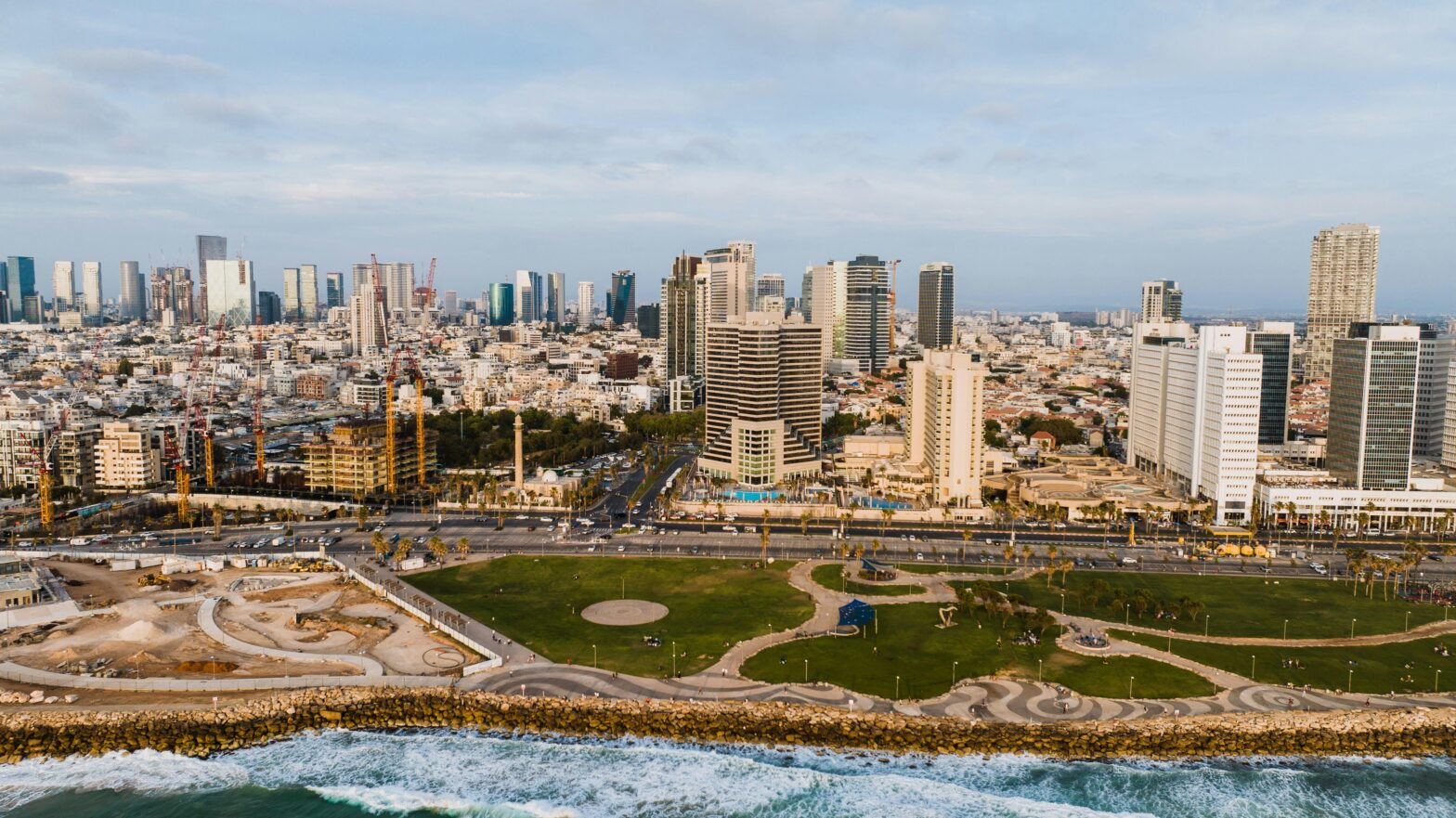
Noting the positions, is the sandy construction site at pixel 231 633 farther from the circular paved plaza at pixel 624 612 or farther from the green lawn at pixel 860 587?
the green lawn at pixel 860 587

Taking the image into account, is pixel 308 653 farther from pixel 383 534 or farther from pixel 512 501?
pixel 512 501

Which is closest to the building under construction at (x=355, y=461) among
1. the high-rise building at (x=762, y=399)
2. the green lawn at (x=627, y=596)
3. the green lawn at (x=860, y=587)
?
the green lawn at (x=627, y=596)

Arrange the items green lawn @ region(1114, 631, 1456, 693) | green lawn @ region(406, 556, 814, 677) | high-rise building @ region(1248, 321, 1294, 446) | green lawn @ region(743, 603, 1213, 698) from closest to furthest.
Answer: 1. green lawn @ region(743, 603, 1213, 698)
2. green lawn @ region(1114, 631, 1456, 693)
3. green lawn @ region(406, 556, 814, 677)
4. high-rise building @ region(1248, 321, 1294, 446)

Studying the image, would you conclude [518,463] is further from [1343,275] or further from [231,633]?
[1343,275]

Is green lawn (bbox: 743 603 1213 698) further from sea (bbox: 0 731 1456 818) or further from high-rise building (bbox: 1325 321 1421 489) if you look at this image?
high-rise building (bbox: 1325 321 1421 489)

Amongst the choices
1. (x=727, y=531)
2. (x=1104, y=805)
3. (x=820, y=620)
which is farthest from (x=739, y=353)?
(x=1104, y=805)

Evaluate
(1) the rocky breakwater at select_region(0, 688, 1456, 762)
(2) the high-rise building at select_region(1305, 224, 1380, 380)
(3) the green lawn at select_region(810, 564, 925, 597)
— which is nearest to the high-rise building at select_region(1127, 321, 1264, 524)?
(3) the green lawn at select_region(810, 564, 925, 597)
